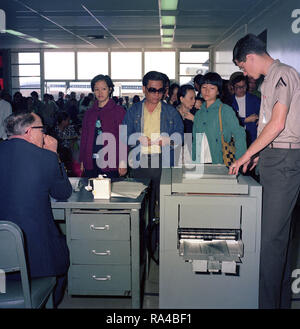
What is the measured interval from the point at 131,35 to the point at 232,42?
8.96 feet

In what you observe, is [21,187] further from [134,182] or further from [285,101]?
[285,101]

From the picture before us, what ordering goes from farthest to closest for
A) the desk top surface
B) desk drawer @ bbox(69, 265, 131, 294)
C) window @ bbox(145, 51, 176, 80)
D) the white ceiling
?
window @ bbox(145, 51, 176, 80) < the white ceiling < desk drawer @ bbox(69, 265, 131, 294) < the desk top surface

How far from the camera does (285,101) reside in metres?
1.98

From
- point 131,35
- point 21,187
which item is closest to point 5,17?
point 131,35

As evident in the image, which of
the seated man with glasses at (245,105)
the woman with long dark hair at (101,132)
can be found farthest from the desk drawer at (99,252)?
the seated man with glasses at (245,105)

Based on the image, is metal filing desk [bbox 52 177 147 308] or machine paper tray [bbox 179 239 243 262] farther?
metal filing desk [bbox 52 177 147 308]

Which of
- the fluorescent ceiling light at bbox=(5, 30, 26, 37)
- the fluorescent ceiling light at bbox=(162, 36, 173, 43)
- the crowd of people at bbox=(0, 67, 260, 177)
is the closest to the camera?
the crowd of people at bbox=(0, 67, 260, 177)

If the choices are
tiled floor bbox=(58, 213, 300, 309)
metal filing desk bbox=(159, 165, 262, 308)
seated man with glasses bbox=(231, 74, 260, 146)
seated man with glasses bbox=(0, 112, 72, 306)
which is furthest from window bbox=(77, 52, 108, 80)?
metal filing desk bbox=(159, 165, 262, 308)

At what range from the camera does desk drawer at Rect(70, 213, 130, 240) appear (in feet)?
7.92

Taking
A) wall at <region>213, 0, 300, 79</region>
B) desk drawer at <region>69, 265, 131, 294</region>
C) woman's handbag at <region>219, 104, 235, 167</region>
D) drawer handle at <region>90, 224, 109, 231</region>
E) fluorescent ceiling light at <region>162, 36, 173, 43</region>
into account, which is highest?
fluorescent ceiling light at <region>162, 36, 173, 43</region>

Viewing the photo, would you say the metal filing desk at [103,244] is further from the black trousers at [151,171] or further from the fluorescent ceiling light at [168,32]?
the fluorescent ceiling light at [168,32]

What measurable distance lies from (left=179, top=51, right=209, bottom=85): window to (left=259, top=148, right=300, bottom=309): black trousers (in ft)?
45.4

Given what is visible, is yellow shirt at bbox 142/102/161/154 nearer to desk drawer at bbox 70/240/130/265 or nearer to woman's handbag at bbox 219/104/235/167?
woman's handbag at bbox 219/104/235/167

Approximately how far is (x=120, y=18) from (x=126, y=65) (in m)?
7.41
